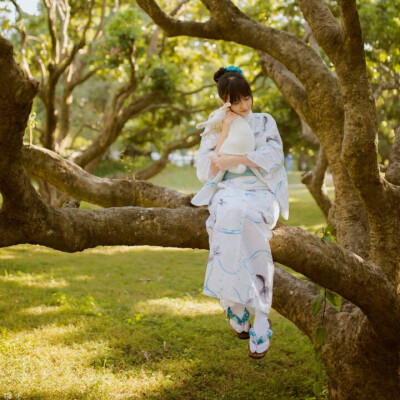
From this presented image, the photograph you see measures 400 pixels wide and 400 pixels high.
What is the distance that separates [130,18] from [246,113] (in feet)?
26.3

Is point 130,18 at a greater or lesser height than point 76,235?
greater

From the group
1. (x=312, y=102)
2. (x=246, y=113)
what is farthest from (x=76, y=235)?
(x=312, y=102)

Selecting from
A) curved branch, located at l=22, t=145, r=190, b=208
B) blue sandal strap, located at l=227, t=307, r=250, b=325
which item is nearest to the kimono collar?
curved branch, located at l=22, t=145, r=190, b=208

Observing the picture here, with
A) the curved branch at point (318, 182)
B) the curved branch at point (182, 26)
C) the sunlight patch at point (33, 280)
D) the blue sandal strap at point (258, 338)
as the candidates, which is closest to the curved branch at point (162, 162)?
the curved branch at point (318, 182)

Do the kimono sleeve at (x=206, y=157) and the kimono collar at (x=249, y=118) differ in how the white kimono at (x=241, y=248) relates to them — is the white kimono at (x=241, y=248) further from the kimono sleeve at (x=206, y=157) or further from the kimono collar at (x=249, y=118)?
the kimono collar at (x=249, y=118)

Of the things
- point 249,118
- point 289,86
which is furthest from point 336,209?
point 249,118

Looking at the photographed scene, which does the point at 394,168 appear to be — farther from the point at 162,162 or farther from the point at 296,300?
the point at 162,162

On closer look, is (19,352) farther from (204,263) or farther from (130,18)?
(130,18)

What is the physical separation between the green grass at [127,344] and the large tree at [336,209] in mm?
472

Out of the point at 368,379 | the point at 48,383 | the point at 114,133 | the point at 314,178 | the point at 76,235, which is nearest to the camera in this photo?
the point at 76,235

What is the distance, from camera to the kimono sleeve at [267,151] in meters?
3.10

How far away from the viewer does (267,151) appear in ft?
10.4

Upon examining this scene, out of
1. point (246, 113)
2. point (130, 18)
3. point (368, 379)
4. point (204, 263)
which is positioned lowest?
point (204, 263)

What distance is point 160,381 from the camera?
4.94 meters
